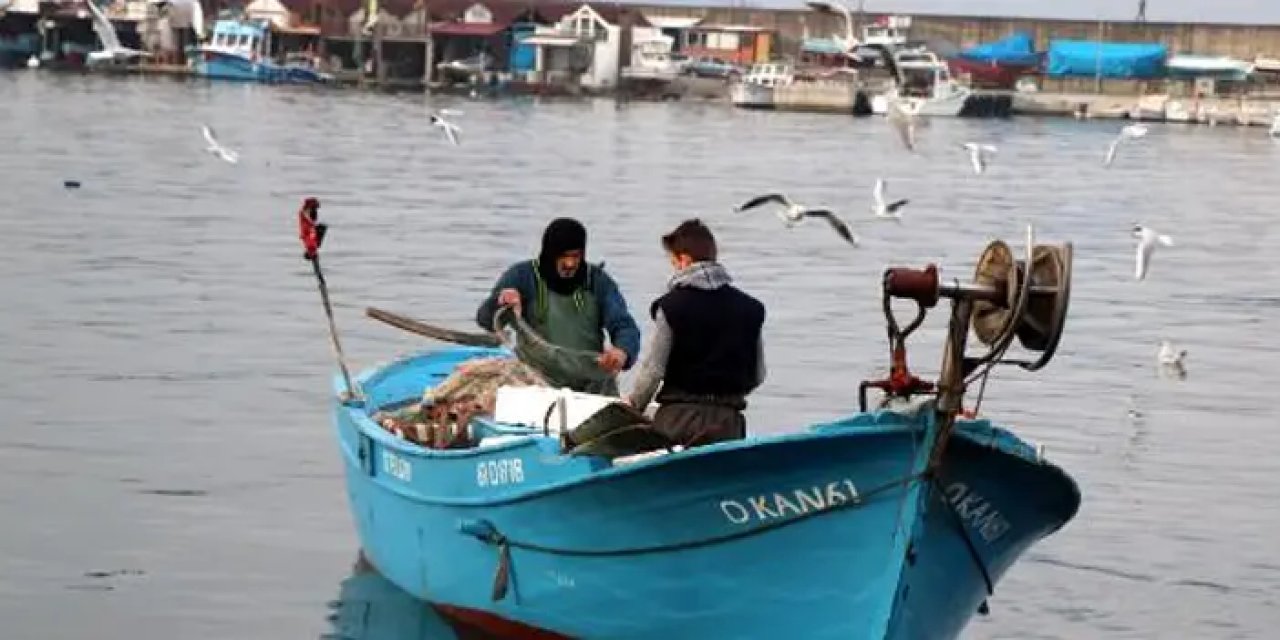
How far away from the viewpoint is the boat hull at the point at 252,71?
118m

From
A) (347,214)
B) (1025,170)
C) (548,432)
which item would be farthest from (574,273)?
(1025,170)

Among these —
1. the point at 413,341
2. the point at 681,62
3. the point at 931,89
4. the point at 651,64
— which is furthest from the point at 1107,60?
the point at 413,341

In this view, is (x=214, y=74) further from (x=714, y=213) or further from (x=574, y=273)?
(x=574, y=273)

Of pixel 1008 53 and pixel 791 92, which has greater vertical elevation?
pixel 1008 53

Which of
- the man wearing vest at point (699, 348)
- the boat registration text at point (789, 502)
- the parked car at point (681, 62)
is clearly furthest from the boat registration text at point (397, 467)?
the parked car at point (681, 62)

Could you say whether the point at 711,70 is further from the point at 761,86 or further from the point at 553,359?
the point at 553,359

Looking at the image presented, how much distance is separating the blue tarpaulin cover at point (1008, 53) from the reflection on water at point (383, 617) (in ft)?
380

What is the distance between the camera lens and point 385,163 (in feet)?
184

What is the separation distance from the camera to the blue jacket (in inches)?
519

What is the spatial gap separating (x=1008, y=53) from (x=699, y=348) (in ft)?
396

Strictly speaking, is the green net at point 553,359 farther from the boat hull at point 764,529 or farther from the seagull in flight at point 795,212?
the seagull in flight at point 795,212

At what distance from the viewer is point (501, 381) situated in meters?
13.5

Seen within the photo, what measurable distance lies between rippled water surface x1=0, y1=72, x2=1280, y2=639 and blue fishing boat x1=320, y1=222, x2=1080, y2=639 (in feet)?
5.99

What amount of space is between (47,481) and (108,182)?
1139 inches
